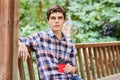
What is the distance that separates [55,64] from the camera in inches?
117

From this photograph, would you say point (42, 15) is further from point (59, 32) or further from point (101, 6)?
point (59, 32)

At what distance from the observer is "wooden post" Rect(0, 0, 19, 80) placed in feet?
5.98

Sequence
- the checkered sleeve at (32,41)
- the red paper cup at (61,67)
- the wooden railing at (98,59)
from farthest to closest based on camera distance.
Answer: the wooden railing at (98,59), the red paper cup at (61,67), the checkered sleeve at (32,41)

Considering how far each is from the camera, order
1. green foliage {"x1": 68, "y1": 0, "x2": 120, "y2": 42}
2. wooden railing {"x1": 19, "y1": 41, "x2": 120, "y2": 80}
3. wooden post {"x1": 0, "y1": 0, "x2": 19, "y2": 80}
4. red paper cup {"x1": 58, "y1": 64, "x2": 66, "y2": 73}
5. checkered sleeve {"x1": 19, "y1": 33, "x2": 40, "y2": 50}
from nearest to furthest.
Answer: wooden post {"x1": 0, "y1": 0, "x2": 19, "y2": 80}, checkered sleeve {"x1": 19, "y1": 33, "x2": 40, "y2": 50}, red paper cup {"x1": 58, "y1": 64, "x2": 66, "y2": 73}, wooden railing {"x1": 19, "y1": 41, "x2": 120, "y2": 80}, green foliage {"x1": 68, "y1": 0, "x2": 120, "y2": 42}

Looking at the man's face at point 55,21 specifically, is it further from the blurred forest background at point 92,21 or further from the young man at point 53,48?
the blurred forest background at point 92,21

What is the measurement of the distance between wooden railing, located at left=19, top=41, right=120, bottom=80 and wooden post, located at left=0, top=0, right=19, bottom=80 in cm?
213

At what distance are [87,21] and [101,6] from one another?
0.54 metres

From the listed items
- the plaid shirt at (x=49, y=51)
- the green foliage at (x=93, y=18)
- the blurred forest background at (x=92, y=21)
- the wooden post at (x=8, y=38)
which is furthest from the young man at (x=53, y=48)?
the green foliage at (x=93, y=18)

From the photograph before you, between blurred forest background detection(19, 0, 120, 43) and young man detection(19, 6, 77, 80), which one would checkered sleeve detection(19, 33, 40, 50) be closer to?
young man detection(19, 6, 77, 80)

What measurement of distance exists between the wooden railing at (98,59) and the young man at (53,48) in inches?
38.7

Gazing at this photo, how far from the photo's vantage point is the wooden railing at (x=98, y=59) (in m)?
4.16

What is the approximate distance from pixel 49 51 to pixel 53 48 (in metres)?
0.05

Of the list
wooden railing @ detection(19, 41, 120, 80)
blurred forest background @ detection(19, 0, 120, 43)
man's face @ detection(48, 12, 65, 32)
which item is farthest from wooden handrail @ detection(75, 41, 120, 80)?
blurred forest background @ detection(19, 0, 120, 43)

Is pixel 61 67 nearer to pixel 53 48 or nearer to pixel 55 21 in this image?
pixel 53 48
